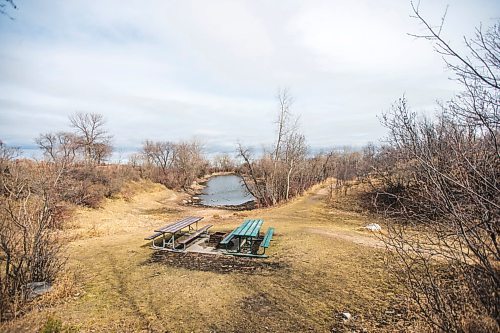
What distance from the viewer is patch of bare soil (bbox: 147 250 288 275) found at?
5980 millimetres

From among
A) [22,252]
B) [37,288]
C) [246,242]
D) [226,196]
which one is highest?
[22,252]

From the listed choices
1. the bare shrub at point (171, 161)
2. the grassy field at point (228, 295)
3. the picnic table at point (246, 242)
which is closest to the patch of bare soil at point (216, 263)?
the grassy field at point (228, 295)

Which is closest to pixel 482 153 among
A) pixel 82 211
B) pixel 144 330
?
pixel 144 330

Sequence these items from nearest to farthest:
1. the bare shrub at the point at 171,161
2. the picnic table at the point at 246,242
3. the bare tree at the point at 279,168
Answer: the picnic table at the point at 246,242 < the bare tree at the point at 279,168 < the bare shrub at the point at 171,161

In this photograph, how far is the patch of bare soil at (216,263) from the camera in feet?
19.6

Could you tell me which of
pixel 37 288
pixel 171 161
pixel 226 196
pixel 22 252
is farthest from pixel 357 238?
pixel 171 161

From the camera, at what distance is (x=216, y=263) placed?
643 cm

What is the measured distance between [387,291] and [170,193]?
109 ft

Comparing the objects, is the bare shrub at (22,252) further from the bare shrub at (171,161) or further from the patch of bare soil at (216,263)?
the bare shrub at (171,161)

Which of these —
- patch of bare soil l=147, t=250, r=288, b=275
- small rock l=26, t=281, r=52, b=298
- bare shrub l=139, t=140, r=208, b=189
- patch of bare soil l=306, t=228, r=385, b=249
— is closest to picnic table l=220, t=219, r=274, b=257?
patch of bare soil l=147, t=250, r=288, b=275

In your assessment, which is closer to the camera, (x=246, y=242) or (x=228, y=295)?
(x=228, y=295)

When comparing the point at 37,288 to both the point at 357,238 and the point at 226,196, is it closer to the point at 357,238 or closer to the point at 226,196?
the point at 357,238

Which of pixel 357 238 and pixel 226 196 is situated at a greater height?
pixel 357 238

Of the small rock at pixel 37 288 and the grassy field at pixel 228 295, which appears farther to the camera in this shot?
the small rock at pixel 37 288
